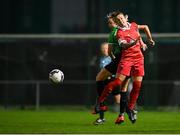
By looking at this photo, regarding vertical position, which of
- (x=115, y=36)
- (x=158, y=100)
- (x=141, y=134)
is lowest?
(x=158, y=100)

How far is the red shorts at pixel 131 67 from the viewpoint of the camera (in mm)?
13352

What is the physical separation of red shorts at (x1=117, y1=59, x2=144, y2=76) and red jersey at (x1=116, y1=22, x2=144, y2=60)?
0.08 metres

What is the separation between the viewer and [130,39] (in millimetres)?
13484

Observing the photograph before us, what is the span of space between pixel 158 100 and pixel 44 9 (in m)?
4.47

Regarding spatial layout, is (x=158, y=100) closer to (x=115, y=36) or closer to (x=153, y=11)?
(x=153, y=11)

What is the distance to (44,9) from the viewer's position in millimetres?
23250

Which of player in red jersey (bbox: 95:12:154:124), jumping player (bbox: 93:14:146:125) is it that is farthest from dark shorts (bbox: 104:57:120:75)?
player in red jersey (bbox: 95:12:154:124)

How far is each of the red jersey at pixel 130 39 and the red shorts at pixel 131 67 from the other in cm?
8

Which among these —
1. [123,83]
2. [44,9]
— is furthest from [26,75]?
[123,83]

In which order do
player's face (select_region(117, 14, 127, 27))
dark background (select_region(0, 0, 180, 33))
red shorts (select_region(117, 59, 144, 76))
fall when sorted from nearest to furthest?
red shorts (select_region(117, 59, 144, 76)), player's face (select_region(117, 14, 127, 27)), dark background (select_region(0, 0, 180, 33))

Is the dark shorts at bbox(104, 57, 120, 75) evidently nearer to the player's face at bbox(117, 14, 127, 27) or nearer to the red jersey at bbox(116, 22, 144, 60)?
the red jersey at bbox(116, 22, 144, 60)

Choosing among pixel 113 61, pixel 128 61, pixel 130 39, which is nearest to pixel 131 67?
pixel 128 61

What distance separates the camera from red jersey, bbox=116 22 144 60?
1347 cm

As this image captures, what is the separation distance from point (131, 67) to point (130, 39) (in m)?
0.47
